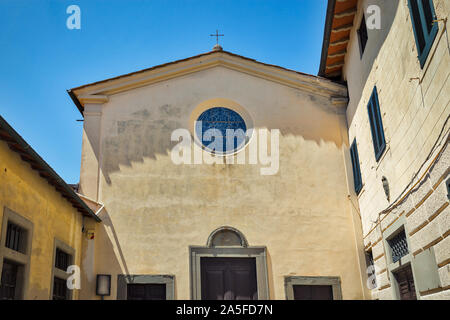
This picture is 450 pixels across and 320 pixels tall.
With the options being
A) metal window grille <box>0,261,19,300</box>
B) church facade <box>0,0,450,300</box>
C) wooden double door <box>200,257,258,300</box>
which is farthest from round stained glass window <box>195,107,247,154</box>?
metal window grille <box>0,261,19,300</box>

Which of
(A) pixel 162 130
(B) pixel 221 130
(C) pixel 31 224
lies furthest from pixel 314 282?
(C) pixel 31 224

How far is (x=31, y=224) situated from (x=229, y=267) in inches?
183

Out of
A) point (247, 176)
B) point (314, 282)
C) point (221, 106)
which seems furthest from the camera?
point (221, 106)

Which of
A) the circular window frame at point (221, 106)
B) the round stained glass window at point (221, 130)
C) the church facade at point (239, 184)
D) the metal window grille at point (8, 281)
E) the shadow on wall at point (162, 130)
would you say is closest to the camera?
the metal window grille at point (8, 281)

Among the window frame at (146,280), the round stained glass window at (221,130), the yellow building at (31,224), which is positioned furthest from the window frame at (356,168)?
the yellow building at (31,224)

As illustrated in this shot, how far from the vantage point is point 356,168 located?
448 inches

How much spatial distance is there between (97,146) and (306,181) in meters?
4.95

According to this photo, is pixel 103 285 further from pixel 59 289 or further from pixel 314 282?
pixel 314 282

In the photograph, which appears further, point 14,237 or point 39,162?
point 39,162

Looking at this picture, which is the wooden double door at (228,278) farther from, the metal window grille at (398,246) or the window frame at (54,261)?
the metal window grille at (398,246)

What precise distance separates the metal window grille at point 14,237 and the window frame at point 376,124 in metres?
6.13

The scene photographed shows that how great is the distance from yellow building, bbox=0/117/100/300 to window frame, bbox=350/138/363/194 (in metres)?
5.99

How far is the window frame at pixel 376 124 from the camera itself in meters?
8.80

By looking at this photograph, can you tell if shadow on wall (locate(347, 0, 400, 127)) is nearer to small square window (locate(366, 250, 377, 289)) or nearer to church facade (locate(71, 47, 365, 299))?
church facade (locate(71, 47, 365, 299))
